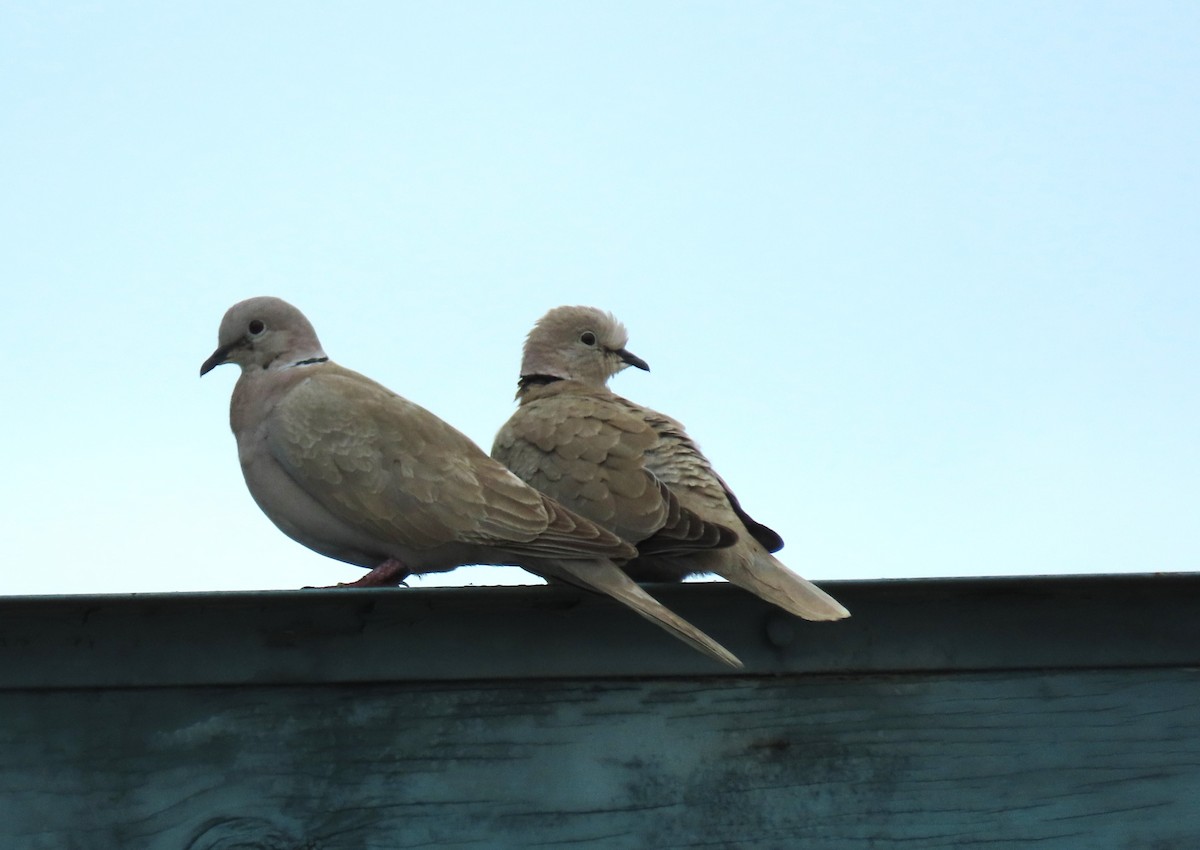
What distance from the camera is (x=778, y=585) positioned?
236 centimetres

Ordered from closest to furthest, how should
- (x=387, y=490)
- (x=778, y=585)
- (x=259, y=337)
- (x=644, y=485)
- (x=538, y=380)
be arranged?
(x=778, y=585), (x=387, y=490), (x=644, y=485), (x=259, y=337), (x=538, y=380)

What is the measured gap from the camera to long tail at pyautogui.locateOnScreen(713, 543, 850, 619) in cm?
223

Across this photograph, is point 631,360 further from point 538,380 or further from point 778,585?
point 778,585

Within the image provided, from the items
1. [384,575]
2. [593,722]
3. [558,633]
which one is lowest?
[593,722]

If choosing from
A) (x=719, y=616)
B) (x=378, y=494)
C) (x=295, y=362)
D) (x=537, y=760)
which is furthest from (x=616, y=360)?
(x=537, y=760)

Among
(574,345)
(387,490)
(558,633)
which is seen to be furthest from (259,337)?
(558,633)

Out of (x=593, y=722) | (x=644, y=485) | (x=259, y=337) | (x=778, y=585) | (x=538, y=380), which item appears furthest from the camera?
(x=538, y=380)

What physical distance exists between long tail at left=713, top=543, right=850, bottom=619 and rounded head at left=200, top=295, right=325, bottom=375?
1.10 meters

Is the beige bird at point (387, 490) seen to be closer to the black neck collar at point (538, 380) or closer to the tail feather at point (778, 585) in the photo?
the tail feather at point (778, 585)

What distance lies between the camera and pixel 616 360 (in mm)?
3842

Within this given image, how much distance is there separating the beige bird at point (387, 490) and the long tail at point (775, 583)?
0.84ft

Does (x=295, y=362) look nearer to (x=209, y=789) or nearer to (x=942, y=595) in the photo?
(x=209, y=789)

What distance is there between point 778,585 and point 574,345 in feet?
5.14

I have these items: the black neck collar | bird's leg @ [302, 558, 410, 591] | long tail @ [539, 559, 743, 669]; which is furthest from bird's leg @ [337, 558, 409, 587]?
the black neck collar
